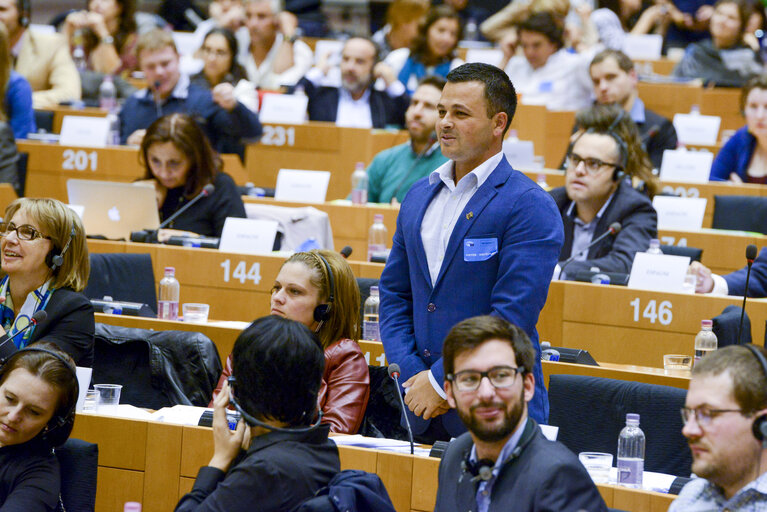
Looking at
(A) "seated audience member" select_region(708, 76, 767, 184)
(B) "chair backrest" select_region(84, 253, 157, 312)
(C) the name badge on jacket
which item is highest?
(A) "seated audience member" select_region(708, 76, 767, 184)

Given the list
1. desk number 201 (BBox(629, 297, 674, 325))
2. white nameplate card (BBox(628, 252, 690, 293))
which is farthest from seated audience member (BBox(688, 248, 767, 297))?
desk number 201 (BBox(629, 297, 674, 325))

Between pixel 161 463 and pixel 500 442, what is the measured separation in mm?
1117

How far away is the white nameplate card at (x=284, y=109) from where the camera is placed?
7.26 m

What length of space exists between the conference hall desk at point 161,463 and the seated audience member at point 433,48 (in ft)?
16.8

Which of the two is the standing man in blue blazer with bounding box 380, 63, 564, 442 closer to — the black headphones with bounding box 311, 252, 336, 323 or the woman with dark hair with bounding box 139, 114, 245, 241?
the black headphones with bounding box 311, 252, 336, 323

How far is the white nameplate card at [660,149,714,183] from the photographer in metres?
6.43

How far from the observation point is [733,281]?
440 centimetres

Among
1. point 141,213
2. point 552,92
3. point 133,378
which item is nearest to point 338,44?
point 552,92

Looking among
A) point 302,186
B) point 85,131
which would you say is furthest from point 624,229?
point 85,131

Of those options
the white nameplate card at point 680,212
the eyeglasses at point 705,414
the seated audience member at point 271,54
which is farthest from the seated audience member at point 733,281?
the seated audience member at point 271,54

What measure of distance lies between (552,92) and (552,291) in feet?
11.5

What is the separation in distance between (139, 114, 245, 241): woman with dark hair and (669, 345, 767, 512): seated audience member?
11.7 ft

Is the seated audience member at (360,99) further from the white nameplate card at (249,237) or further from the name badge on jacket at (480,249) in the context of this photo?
the name badge on jacket at (480,249)

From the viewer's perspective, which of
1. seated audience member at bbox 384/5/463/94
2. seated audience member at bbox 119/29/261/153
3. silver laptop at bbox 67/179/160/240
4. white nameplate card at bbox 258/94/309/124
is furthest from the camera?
seated audience member at bbox 384/5/463/94
